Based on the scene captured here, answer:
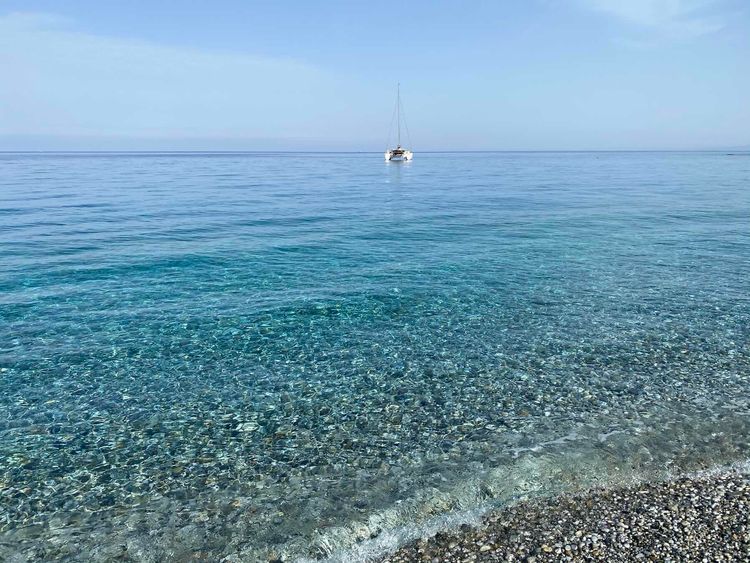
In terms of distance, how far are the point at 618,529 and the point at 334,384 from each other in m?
7.92

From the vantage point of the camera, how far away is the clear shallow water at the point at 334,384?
375 inches

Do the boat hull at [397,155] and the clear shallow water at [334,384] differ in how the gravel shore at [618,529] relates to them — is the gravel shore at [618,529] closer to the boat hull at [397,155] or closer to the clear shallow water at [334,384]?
the clear shallow water at [334,384]

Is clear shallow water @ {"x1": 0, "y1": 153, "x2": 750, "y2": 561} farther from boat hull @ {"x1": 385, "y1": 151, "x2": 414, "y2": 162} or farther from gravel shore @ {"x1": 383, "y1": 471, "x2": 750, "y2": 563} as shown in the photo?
boat hull @ {"x1": 385, "y1": 151, "x2": 414, "y2": 162}

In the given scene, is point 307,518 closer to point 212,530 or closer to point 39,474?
point 212,530

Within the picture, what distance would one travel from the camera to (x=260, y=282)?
2388 cm

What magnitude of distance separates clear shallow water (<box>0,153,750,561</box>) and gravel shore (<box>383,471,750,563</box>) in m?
0.58

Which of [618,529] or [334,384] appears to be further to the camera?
[334,384]

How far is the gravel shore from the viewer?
25.6 feet

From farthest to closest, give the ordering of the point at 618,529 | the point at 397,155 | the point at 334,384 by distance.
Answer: the point at 397,155
the point at 334,384
the point at 618,529

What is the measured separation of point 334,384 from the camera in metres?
14.2

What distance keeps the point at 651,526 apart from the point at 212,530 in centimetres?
749

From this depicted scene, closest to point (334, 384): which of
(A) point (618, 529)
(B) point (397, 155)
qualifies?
(A) point (618, 529)

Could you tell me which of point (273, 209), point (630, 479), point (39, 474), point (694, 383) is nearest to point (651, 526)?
point (630, 479)

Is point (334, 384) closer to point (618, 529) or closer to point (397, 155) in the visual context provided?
point (618, 529)
